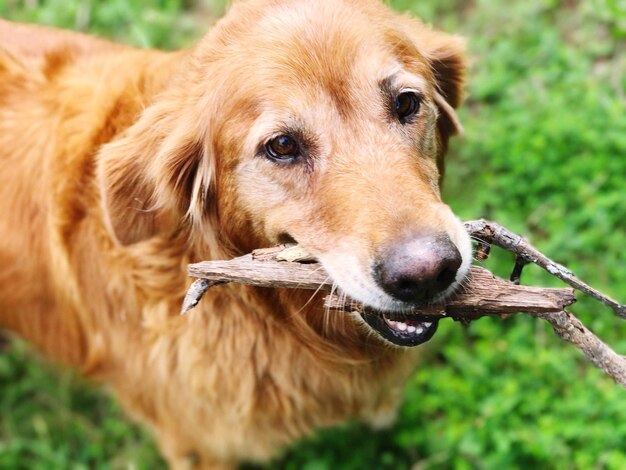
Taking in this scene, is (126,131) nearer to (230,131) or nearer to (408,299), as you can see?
(230,131)

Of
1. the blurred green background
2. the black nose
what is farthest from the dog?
the blurred green background

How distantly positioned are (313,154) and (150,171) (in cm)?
78

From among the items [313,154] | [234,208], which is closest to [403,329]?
[313,154]

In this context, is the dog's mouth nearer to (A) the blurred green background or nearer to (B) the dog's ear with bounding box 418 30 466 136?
(B) the dog's ear with bounding box 418 30 466 136

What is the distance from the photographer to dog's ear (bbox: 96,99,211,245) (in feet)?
10.0

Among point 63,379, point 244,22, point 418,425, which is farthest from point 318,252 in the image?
point 63,379

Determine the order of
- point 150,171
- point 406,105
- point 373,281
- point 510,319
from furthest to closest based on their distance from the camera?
point 510,319 → point 150,171 → point 406,105 → point 373,281

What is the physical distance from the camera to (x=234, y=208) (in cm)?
298

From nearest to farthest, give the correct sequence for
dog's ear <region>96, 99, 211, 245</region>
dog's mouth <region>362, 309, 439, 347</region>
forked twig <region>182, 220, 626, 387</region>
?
forked twig <region>182, 220, 626, 387</region> → dog's mouth <region>362, 309, 439, 347</region> → dog's ear <region>96, 99, 211, 245</region>

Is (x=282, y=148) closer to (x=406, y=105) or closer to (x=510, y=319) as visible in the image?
(x=406, y=105)

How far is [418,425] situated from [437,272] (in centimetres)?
227

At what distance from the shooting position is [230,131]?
9.53 ft

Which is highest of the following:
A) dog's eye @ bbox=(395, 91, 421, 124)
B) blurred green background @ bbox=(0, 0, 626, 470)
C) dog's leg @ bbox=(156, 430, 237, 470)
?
dog's eye @ bbox=(395, 91, 421, 124)

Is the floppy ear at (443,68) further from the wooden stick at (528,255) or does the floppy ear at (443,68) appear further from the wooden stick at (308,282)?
the wooden stick at (308,282)
